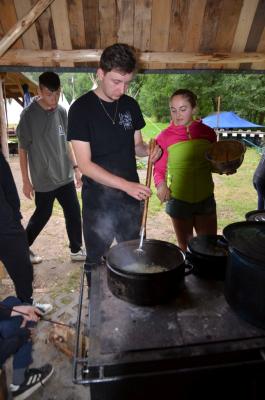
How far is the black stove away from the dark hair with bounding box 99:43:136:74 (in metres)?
1.46

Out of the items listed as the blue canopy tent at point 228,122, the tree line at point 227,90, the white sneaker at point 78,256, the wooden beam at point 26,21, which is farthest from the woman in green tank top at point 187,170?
the tree line at point 227,90

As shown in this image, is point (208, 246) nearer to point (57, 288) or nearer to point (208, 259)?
point (208, 259)

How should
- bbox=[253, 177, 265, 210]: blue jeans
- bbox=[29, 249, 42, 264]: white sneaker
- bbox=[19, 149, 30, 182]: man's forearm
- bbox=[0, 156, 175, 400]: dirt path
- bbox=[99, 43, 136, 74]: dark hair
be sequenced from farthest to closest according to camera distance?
1. bbox=[253, 177, 265, 210]: blue jeans
2. bbox=[29, 249, 42, 264]: white sneaker
3. bbox=[19, 149, 30, 182]: man's forearm
4. bbox=[0, 156, 175, 400]: dirt path
5. bbox=[99, 43, 136, 74]: dark hair

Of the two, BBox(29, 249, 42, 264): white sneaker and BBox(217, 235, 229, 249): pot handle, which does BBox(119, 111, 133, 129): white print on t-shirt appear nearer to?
BBox(217, 235, 229, 249): pot handle

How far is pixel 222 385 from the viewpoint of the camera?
1670mm

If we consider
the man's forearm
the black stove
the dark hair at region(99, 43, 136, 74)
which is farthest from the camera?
the man's forearm

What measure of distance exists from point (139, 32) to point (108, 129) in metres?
1.42

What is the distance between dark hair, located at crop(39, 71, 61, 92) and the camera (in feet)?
11.0

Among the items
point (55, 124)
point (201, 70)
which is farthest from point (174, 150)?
point (55, 124)

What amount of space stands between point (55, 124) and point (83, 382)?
2938 mm

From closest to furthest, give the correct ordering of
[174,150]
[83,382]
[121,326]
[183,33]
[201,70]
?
1. [83,382]
2. [121,326]
3. [174,150]
4. [183,33]
5. [201,70]

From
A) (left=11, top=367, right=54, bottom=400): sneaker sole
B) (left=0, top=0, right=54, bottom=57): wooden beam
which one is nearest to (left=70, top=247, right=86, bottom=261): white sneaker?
(left=11, top=367, right=54, bottom=400): sneaker sole

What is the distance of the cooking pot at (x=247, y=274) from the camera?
4.93 feet

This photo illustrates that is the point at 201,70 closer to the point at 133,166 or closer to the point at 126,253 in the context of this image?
the point at 133,166
